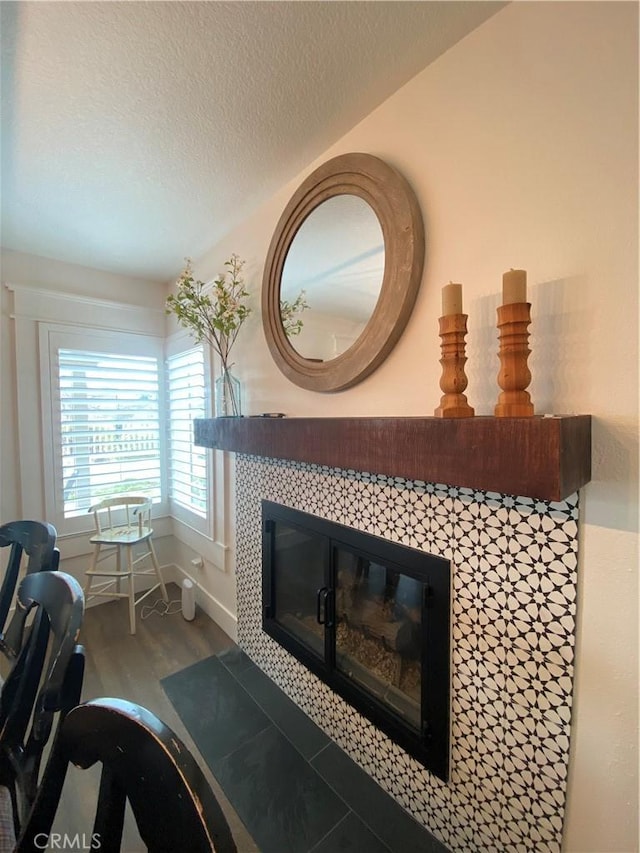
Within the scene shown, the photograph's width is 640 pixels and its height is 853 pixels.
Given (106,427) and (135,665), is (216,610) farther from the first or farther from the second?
(106,427)

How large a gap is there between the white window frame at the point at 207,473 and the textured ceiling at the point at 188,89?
92 cm

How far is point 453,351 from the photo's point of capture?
870mm

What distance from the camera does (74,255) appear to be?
2.30 meters

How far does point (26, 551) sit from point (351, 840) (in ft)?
4.93

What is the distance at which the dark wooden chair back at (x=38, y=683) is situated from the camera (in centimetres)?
73

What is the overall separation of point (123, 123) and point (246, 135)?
45 centimetres

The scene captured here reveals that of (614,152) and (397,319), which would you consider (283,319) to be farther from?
(614,152)

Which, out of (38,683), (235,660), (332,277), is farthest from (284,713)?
(332,277)

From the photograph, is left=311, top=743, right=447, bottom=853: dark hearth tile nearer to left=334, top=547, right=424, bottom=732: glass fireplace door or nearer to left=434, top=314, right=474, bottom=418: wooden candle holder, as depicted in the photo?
left=334, top=547, right=424, bottom=732: glass fireplace door

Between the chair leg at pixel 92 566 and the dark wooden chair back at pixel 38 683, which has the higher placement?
the dark wooden chair back at pixel 38 683

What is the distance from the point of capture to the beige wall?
734 millimetres

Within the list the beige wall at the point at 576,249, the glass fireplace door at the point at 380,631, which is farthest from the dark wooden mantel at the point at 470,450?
the glass fireplace door at the point at 380,631

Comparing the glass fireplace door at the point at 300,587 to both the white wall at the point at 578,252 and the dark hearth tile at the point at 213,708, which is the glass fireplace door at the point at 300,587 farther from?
the white wall at the point at 578,252

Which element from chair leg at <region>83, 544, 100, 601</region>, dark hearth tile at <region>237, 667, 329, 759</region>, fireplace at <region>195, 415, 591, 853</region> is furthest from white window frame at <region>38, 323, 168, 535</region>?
fireplace at <region>195, 415, 591, 853</region>
